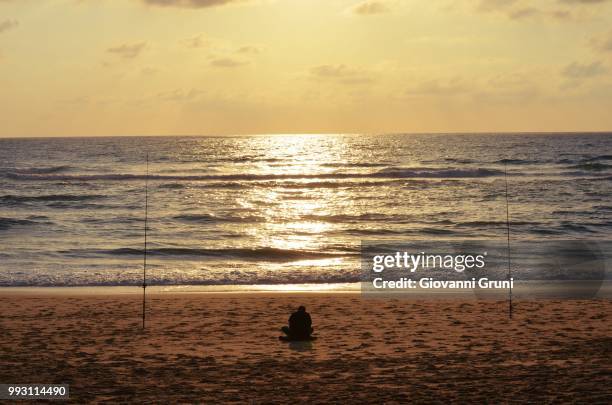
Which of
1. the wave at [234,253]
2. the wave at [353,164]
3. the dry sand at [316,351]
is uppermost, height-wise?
the wave at [353,164]

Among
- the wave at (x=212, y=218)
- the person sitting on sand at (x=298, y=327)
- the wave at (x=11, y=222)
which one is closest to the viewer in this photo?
the person sitting on sand at (x=298, y=327)

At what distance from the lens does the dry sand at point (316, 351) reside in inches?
379

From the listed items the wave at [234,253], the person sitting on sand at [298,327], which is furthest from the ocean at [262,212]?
the person sitting on sand at [298,327]

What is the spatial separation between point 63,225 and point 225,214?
7.28 meters

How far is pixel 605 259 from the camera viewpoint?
24.0 metres

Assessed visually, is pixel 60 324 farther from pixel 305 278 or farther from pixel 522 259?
pixel 522 259

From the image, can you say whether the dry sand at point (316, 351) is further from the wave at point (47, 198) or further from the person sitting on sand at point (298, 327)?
the wave at point (47, 198)

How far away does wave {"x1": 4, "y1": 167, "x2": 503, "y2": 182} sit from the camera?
2106 inches

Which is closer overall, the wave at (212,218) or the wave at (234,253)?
the wave at (234,253)

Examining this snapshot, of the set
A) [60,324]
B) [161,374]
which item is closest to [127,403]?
[161,374]

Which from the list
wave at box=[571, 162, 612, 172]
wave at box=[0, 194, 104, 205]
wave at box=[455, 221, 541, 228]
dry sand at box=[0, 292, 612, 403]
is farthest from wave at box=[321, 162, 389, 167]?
dry sand at box=[0, 292, 612, 403]

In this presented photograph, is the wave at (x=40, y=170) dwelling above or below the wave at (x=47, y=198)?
above

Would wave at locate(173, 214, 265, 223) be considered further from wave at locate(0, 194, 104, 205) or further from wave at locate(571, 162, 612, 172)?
wave at locate(571, 162, 612, 172)

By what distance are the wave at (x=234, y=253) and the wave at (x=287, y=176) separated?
25599 mm
